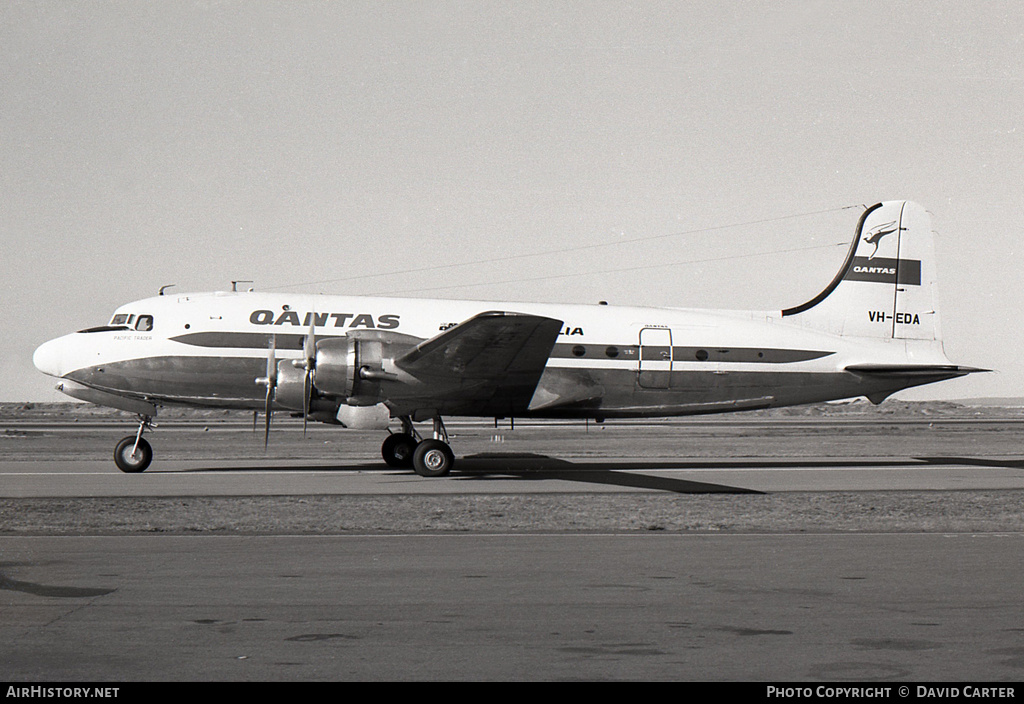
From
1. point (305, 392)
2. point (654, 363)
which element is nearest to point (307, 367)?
point (305, 392)

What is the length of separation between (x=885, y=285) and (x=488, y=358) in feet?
41.7

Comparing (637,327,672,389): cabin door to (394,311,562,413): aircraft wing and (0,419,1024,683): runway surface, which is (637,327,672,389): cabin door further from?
(0,419,1024,683): runway surface

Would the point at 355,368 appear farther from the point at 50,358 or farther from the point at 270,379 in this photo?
the point at 50,358

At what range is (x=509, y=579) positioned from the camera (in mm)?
8867

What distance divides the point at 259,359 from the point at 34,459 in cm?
919

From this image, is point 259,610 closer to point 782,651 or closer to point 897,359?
point 782,651

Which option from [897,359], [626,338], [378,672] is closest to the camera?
[378,672]

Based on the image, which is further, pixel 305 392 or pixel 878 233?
pixel 878 233

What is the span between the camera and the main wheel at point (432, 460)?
827 inches

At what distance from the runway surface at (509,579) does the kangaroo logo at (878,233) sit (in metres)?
8.40

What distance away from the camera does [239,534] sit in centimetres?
1198

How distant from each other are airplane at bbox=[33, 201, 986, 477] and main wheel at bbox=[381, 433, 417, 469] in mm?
38

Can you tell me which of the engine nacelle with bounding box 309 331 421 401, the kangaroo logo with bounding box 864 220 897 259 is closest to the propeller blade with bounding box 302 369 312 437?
the engine nacelle with bounding box 309 331 421 401

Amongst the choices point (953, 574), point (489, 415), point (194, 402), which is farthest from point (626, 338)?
point (953, 574)
